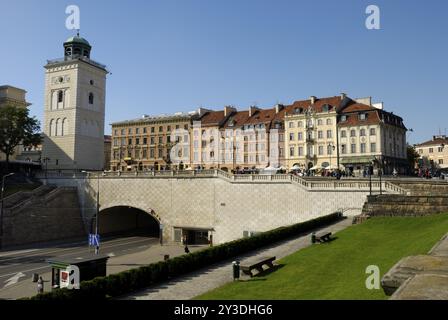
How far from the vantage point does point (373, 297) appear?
12.8m

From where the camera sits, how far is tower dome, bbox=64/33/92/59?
76750 mm

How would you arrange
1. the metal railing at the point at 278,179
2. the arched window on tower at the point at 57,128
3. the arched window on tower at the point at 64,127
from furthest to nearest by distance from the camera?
the arched window on tower at the point at 57,128 → the arched window on tower at the point at 64,127 → the metal railing at the point at 278,179

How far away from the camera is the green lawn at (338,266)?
1552 centimetres

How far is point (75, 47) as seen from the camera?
77062 millimetres

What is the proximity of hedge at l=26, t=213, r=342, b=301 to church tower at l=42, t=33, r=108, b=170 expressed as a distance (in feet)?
181

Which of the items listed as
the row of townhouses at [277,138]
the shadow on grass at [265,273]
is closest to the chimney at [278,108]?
the row of townhouses at [277,138]

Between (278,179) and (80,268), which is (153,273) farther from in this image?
(278,179)

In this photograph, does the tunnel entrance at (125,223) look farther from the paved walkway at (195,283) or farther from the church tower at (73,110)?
the paved walkway at (195,283)

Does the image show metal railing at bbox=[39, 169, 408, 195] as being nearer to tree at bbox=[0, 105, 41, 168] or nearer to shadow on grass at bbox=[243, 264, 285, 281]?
tree at bbox=[0, 105, 41, 168]

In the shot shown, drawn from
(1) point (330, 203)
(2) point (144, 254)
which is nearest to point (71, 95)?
(2) point (144, 254)

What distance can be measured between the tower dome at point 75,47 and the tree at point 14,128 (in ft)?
45.2

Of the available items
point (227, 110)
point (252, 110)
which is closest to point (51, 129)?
point (227, 110)

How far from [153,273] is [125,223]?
52.7 m
